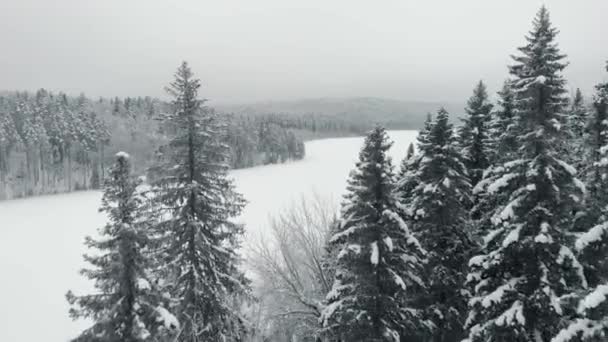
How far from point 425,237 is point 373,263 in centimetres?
374

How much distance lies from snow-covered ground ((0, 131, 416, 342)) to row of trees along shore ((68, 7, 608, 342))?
15.6 meters

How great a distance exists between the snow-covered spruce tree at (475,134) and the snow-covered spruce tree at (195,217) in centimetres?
1152

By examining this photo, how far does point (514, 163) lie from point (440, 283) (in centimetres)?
630

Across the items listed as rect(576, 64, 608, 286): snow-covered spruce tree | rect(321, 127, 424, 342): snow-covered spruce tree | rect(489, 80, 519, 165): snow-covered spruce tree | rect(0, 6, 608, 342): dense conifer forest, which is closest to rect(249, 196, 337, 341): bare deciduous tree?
rect(0, 6, 608, 342): dense conifer forest

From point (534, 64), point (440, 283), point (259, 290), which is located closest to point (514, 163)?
point (534, 64)

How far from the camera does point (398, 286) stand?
545 inches

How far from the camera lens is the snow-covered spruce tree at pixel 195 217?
13.8 meters

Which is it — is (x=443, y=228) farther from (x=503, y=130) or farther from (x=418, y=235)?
(x=503, y=130)

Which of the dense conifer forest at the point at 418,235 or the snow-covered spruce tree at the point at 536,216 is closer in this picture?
the dense conifer forest at the point at 418,235

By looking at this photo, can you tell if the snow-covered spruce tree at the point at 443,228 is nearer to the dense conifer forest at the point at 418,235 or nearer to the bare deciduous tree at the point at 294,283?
the dense conifer forest at the point at 418,235

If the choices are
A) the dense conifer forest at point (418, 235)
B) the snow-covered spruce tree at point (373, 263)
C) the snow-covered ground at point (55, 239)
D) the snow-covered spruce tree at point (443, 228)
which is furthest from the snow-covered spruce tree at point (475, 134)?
the snow-covered ground at point (55, 239)

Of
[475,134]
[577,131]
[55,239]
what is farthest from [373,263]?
[55,239]

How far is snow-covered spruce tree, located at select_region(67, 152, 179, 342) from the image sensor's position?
902 cm

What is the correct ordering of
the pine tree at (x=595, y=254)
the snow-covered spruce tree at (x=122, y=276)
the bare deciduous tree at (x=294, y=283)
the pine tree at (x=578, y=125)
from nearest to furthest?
the pine tree at (x=595, y=254) → the snow-covered spruce tree at (x=122, y=276) → the pine tree at (x=578, y=125) → the bare deciduous tree at (x=294, y=283)
